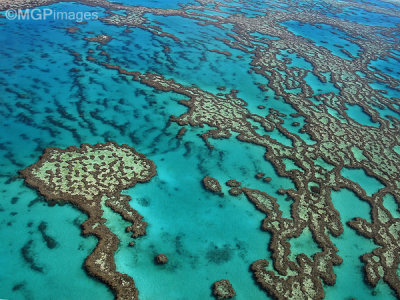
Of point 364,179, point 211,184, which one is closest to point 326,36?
point 364,179

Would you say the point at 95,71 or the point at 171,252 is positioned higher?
the point at 95,71

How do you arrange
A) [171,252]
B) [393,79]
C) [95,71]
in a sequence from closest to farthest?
[171,252], [95,71], [393,79]

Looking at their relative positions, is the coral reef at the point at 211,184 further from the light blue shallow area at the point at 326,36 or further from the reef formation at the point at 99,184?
the light blue shallow area at the point at 326,36

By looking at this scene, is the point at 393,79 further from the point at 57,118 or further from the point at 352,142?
the point at 57,118

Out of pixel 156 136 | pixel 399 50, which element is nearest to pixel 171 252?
pixel 156 136

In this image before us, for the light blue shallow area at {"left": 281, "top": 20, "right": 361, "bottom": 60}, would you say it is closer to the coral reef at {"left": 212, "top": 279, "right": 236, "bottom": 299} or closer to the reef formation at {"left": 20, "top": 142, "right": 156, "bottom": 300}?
the reef formation at {"left": 20, "top": 142, "right": 156, "bottom": 300}

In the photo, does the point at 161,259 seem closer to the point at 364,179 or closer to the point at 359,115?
the point at 364,179

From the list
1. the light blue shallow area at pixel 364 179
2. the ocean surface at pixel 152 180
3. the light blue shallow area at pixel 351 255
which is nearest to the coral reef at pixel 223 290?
the ocean surface at pixel 152 180

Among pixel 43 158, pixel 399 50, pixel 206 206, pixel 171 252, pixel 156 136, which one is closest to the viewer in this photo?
pixel 171 252
